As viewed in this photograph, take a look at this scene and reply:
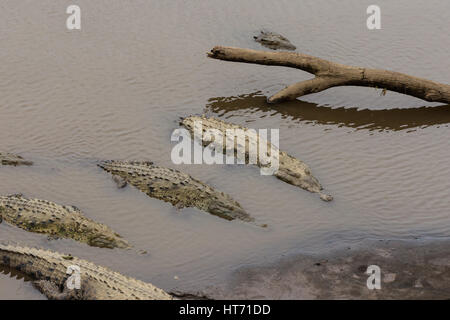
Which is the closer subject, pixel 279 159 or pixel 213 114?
pixel 279 159

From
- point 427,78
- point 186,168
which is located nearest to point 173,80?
point 186,168

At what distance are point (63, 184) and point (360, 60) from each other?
27.5 feet

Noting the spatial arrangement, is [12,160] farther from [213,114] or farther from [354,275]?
[354,275]

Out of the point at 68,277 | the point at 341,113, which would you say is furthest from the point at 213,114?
the point at 68,277

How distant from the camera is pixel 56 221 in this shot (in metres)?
9.41

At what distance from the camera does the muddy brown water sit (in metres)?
9.54

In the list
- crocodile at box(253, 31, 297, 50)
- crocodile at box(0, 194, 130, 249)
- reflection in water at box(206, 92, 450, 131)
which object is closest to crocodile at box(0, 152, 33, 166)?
crocodile at box(0, 194, 130, 249)

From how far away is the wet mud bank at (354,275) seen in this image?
330 inches

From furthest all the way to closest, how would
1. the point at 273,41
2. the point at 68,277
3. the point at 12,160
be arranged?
the point at 273,41 < the point at 12,160 < the point at 68,277

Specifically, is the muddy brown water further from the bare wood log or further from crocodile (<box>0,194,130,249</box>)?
the bare wood log

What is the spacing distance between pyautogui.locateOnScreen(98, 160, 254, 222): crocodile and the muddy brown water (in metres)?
0.18

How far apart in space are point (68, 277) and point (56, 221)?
4.73 feet

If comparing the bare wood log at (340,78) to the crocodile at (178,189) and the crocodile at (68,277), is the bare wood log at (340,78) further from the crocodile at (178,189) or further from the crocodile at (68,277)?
the crocodile at (68,277)

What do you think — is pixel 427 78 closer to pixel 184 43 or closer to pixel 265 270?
pixel 184 43
